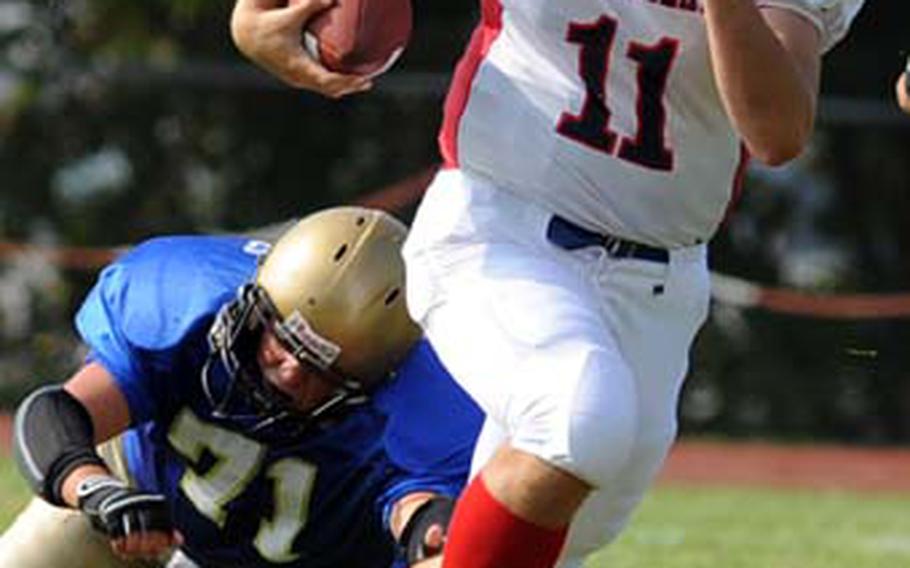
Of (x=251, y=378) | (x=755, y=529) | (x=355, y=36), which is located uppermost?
(x=355, y=36)

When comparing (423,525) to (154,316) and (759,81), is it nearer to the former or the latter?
(154,316)

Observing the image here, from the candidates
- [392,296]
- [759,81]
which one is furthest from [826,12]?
[392,296]

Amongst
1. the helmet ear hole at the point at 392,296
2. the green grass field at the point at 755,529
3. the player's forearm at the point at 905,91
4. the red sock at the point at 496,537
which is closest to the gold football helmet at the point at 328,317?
the helmet ear hole at the point at 392,296

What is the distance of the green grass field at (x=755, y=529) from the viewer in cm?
654

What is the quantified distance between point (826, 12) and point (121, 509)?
1267mm

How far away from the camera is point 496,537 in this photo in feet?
Result: 10.9

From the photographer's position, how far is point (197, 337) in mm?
4246

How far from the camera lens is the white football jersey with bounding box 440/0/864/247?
11.6ft

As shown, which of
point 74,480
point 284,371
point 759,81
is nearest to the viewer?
point 759,81

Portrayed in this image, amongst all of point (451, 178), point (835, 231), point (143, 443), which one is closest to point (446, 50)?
point (835, 231)

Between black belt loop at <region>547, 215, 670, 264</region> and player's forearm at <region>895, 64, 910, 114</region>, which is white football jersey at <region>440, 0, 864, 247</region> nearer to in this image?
black belt loop at <region>547, 215, 670, 264</region>

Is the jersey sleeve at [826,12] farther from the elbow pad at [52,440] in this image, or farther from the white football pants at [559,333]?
the elbow pad at [52,440]

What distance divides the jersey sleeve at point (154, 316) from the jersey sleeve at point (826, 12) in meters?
1.27

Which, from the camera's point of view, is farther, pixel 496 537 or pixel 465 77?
pixel 465 77
